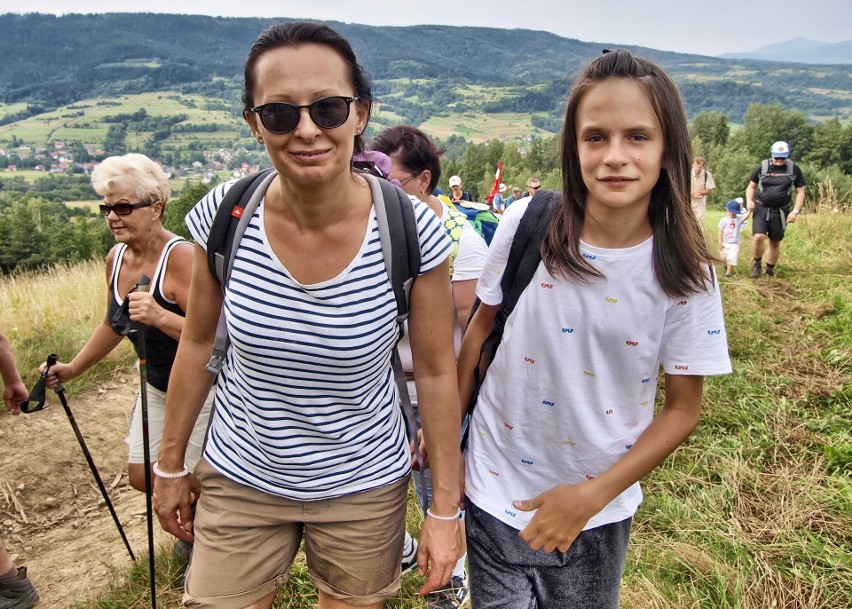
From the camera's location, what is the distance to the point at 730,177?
42719 millimetres

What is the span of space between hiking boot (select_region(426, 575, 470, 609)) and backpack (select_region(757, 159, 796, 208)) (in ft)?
24.6

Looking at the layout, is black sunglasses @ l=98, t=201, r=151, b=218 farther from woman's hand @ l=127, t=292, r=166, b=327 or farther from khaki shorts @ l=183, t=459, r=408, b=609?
khaki shorts @ l=183, t=459, r=408, b=609

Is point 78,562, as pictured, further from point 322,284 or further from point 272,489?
point 322,284

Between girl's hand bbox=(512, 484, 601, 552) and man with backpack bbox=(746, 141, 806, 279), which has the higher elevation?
girl's hand bbox=(512, 484, 601, 552)

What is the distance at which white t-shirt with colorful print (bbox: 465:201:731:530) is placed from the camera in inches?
54.0

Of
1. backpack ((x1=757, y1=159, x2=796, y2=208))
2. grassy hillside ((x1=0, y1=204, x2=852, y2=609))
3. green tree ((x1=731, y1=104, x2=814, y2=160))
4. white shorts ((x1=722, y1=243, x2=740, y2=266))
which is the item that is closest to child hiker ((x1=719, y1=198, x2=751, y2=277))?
white shorts ((x1=722, y1=243, x2=740, y2=266))

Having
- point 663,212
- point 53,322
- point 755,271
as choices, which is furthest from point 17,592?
point 755,271

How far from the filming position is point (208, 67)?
138 m

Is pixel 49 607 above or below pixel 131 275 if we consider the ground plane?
below

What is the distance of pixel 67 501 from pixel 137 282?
2.07 meters

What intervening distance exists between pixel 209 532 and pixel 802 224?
10646 millimetres

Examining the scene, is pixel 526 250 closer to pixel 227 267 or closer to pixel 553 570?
pixel 227 267

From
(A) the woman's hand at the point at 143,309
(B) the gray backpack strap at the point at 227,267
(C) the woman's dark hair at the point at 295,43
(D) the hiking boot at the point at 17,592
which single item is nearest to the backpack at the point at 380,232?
(B) the gray backpack strap at the point at 227,267

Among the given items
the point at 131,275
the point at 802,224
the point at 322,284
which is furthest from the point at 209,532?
the point at 802,224
